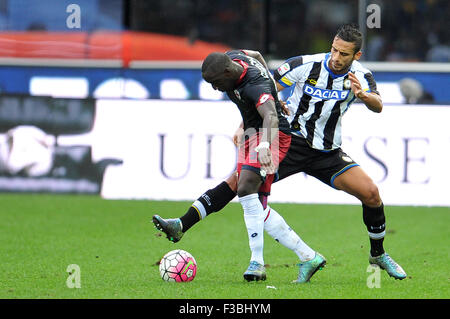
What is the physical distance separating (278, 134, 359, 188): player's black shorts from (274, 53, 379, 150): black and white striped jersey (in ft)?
0.16

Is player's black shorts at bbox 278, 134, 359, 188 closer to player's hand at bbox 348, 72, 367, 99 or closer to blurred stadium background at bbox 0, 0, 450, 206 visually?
player's hand at bbox 348, 72, 367, 99

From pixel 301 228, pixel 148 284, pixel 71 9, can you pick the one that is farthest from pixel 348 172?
pixel 71 9

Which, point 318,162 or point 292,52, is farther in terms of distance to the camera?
point 292,52

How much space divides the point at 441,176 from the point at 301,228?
7.61 feet

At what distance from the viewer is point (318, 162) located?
293 inches

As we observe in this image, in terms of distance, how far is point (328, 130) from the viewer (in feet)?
24.5

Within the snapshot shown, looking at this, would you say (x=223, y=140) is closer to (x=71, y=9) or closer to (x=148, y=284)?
(x=71, y=9)

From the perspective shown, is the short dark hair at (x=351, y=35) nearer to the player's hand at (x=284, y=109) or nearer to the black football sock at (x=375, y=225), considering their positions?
the player's hand at (x=284, y=109)

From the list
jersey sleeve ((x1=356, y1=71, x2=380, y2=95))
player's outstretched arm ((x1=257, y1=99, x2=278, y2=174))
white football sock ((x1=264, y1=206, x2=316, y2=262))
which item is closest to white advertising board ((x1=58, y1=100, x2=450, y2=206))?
jersey sleeve ((x1=356, y1=71, x2=380, y2=95))

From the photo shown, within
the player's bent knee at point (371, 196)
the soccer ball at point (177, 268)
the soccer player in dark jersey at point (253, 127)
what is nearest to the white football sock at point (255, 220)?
the soccer player in dark jersey at point (253, 127)

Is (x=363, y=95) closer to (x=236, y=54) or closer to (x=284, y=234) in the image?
(x=236, y=54)

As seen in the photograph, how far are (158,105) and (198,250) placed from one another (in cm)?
385

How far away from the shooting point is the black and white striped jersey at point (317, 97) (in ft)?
24.4

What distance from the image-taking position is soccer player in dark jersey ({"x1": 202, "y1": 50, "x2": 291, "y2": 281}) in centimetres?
680
